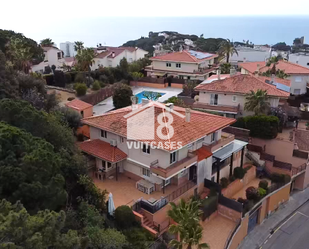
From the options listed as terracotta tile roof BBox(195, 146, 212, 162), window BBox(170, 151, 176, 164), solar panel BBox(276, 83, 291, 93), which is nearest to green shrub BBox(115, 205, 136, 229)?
window BBox(170, 151, 176, 164)

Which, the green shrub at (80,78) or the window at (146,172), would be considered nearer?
the window at (146,172)

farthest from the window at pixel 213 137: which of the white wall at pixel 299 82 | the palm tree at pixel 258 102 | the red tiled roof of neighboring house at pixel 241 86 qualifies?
the white wall at pixel 299 82

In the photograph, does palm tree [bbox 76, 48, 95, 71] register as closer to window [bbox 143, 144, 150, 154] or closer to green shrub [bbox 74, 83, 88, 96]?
green shrub [bbox 74, 83, 88, 96]

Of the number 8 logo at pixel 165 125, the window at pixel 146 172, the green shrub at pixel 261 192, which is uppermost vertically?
the number 8 logo at pixel 165 125

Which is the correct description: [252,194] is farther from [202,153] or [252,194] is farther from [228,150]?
[202,153]

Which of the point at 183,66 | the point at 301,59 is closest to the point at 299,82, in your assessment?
the point at 183,66

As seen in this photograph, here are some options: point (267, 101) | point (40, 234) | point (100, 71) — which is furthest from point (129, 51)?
point (40, 234)

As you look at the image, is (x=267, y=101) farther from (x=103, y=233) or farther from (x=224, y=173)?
(x=103, y=233)

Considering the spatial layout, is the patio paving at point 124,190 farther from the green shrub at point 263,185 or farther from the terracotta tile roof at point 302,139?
the terracotta tile roof at point 302,139
